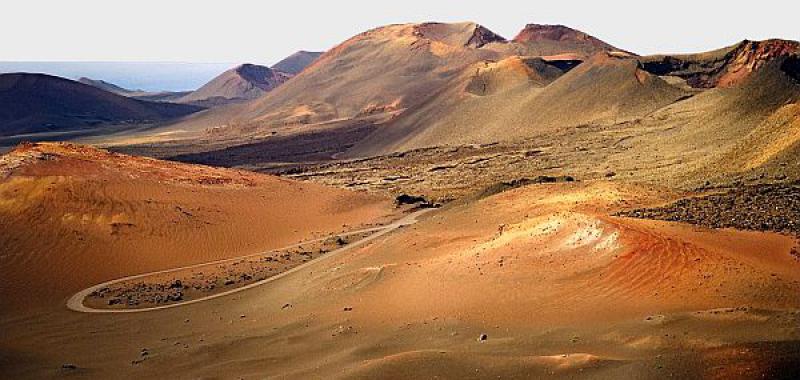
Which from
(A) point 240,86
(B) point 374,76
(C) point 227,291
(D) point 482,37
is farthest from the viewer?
(A) point 240,86

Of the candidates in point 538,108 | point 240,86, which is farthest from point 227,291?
point 240,86

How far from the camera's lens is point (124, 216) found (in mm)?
25297

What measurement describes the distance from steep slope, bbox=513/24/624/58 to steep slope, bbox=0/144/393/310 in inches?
2915

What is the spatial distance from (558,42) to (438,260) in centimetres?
9760

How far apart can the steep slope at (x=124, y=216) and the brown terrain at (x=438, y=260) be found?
3.6 inches

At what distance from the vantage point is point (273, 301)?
60.2 ft

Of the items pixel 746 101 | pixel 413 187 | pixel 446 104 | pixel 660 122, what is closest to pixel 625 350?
pixel 413 187

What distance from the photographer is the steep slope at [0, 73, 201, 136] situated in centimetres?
10900

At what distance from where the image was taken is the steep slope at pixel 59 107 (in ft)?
358

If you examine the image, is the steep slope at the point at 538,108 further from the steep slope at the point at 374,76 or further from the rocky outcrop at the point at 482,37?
the rocky outcrop at the point at 482,37

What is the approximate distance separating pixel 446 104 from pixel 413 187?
32078 millimetres

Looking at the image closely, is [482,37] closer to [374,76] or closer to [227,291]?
[374,76]

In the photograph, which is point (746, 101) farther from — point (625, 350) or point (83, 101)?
point (83, 101)

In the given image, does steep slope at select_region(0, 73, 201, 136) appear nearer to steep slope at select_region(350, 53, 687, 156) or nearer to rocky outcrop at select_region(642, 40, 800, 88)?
steep slope at select_region(350, 53, 687, 156)
